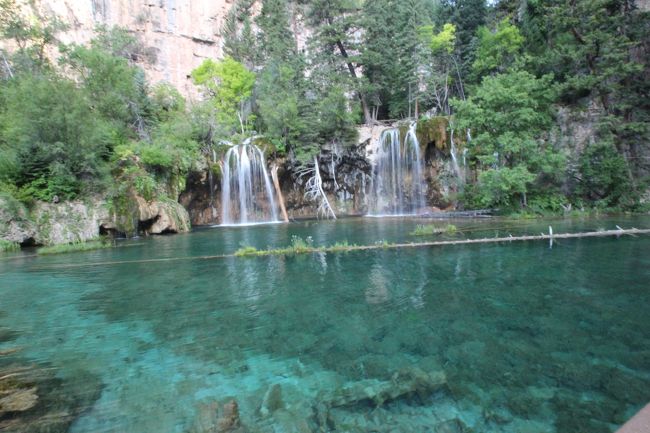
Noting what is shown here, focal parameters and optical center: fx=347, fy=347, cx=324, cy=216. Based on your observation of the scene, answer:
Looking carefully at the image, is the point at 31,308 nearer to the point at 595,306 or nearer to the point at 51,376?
the point at 51,376

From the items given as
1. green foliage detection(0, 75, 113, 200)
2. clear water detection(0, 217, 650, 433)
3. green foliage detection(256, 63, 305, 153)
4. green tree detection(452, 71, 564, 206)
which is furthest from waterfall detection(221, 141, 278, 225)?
clear water detection(0, 217, 650, 433)

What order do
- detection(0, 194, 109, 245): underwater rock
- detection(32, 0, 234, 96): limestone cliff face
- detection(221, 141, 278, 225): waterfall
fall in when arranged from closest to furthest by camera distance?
1. detection(0, 194, 109, 245): underwater rock
2. detection(221, 141, 278, 225): waterfall
3. detection(32, 0, 234, 96): limestone cliff face

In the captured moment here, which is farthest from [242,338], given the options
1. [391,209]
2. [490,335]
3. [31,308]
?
[391,209]

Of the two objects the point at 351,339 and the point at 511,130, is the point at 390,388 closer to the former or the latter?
the point at 351,339

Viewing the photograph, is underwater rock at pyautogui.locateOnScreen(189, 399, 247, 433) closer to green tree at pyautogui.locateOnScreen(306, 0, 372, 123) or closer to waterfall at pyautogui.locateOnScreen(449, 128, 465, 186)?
waterfall at pyautogui.locateOnScreen(449, 128, 465, 186)

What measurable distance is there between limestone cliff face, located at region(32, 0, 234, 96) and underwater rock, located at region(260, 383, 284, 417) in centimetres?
4292

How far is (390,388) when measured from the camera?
3.38 meters

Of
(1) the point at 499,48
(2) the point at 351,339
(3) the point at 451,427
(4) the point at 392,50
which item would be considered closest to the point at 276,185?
(4) the point at 392,50

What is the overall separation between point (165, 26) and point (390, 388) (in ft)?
158

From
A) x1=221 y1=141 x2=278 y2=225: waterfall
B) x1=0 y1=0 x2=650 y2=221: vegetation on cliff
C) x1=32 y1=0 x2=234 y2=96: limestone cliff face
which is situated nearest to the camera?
x1=0 y1=0 x2=650 y2=221: vegetation on cliff

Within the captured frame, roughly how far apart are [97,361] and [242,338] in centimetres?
170

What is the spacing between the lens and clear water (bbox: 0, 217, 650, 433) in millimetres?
3037

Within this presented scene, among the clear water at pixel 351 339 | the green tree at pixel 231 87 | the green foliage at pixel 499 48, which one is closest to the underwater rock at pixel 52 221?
the clear water at pixel 351 339

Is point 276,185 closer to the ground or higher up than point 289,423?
higher up
